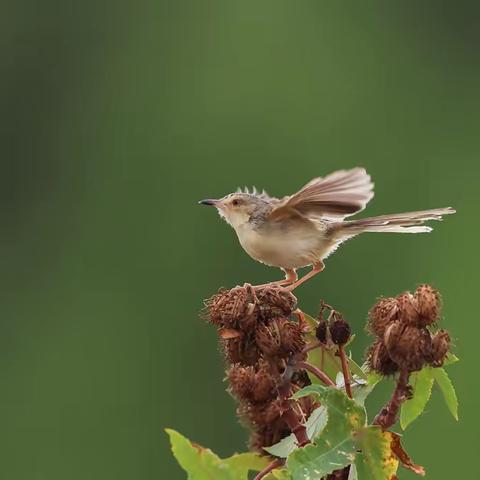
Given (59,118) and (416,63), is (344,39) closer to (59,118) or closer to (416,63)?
(416,63)

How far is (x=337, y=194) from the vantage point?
4.60 m

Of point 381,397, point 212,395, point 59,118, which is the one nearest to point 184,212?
point 212,395

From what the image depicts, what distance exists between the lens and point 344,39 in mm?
29031

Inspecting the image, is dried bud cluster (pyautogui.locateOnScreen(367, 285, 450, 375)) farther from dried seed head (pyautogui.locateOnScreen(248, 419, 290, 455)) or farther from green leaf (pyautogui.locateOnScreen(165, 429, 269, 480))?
green leaf (pyautogui.locateOnScreen(165, 429, 269, 480))

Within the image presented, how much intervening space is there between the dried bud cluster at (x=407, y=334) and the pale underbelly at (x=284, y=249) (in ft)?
3.58

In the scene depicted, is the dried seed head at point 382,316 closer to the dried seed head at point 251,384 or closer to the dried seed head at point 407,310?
the dried seed head at point 407,310

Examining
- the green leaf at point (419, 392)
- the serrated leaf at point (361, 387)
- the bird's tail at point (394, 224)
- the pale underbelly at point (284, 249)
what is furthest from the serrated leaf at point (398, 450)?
the pale underbelly at point (284, 249)

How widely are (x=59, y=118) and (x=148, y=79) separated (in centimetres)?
295

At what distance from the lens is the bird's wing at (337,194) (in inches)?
177

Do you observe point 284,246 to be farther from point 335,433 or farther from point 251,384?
point 335,433

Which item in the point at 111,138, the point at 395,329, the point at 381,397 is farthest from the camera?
the point at 111,138

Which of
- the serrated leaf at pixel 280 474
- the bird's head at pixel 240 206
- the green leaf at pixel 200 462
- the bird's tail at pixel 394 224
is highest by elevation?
the bird's head at pixel 240 206

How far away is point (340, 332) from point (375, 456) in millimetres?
487

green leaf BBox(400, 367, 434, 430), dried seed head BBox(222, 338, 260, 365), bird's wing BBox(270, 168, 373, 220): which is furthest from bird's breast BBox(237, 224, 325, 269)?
green leaf BBox(400, 367, 434, 430)
